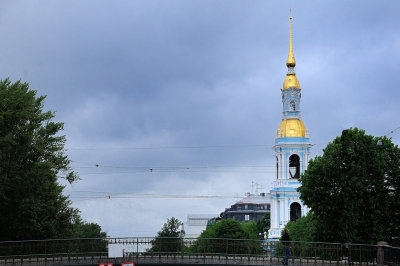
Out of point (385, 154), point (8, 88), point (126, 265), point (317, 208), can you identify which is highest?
point (8, 88)

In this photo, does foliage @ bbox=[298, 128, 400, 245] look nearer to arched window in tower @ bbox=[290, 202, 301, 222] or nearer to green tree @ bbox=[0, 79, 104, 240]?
green tree @ bbox=[0, 79, 104, 240]

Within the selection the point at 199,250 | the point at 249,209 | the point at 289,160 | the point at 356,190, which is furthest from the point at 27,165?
the point at 249,209

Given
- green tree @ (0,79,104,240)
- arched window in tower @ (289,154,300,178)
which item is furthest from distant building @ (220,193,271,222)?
green tree @ (0,79,104,240)

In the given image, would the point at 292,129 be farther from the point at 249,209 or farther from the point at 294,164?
the point at 249,209

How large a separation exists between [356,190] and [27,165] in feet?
88.2

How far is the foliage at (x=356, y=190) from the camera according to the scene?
189 feet

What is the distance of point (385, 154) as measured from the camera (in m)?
60.6

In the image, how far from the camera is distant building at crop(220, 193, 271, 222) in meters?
186

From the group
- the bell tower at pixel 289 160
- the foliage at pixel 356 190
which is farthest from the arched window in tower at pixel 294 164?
the foliage at pixel 356 190

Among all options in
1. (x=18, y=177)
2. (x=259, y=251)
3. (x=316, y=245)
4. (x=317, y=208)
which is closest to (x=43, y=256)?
(x=18, y=177)

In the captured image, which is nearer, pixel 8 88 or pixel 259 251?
pixel 259 251

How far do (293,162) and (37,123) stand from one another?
6974 centimetres

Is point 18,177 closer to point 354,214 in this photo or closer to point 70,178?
point 70,178

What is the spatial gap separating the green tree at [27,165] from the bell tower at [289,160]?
58.7 m
